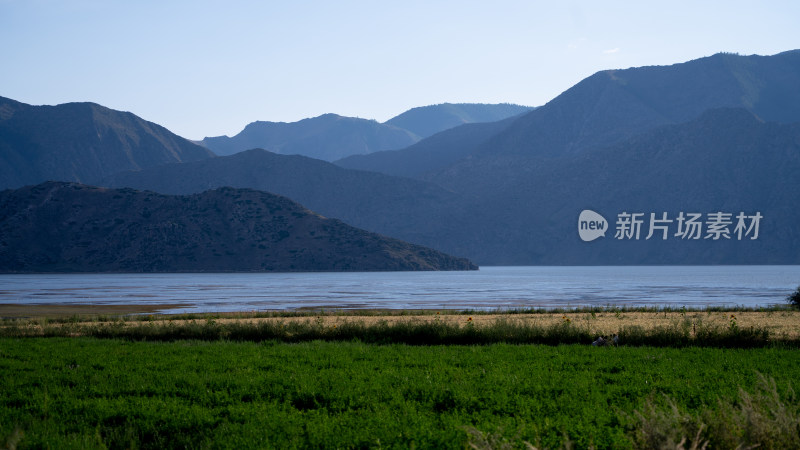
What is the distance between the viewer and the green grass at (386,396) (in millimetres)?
12883

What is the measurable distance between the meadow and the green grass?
0.18 feet

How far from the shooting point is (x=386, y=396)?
1695 cm

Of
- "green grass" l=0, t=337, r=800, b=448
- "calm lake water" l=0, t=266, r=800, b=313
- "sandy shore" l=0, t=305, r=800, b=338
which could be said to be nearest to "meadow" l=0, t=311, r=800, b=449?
"green grass" l=0, t=337, r=800, b=448

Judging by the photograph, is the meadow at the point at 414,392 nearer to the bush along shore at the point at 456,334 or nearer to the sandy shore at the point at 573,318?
the bush along shore at the point at 456,334

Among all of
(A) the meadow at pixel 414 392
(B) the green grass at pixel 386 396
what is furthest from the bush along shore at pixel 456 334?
(B) the green grass at pixel 386 396

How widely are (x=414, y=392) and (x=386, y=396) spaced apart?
2.64 feet

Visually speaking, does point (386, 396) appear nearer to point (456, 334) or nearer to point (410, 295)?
point (456, 334)

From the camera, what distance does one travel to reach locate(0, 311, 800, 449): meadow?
12.6 metres

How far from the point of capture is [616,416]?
574 inches

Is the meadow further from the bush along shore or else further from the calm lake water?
the calm lake water

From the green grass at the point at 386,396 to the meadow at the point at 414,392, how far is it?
2.1 inches

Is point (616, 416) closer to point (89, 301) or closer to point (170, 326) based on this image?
point (170, 326)

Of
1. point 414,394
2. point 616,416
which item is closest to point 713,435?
point 616,416

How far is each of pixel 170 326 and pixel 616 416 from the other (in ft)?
80.6
